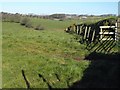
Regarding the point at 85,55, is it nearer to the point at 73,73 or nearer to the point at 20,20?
the point at 73,73

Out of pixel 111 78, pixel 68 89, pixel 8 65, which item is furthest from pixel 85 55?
pixel 68 89

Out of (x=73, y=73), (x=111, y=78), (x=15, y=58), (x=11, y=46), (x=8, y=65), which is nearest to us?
(x=111, y=78)

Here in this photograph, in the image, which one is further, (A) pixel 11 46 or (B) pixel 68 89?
(A) pixel 11 46

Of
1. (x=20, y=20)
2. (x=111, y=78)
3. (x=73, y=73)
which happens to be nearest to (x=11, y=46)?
(x=73, y=73)

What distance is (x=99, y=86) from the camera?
9.80 meters

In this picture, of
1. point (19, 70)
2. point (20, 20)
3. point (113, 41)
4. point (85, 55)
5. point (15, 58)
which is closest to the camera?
point (19, 70)

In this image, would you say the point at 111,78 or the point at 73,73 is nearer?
the point at 111,78

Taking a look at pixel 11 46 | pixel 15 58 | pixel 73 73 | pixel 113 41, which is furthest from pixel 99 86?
pixel 11 46

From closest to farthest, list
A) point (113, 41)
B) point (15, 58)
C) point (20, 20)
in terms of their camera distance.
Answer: point (15, 58) → point (113, 41) → point (20, 20)

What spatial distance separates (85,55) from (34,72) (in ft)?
18.0

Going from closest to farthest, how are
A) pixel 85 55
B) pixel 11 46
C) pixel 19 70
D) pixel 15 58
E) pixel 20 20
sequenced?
pixel 19 70, pixel 15 58, pixel 85 55, pixel 11 46, pixel 20 20

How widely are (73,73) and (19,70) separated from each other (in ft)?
7.87

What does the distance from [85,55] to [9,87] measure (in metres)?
7.45

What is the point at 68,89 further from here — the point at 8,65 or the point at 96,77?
the point at 8,65
